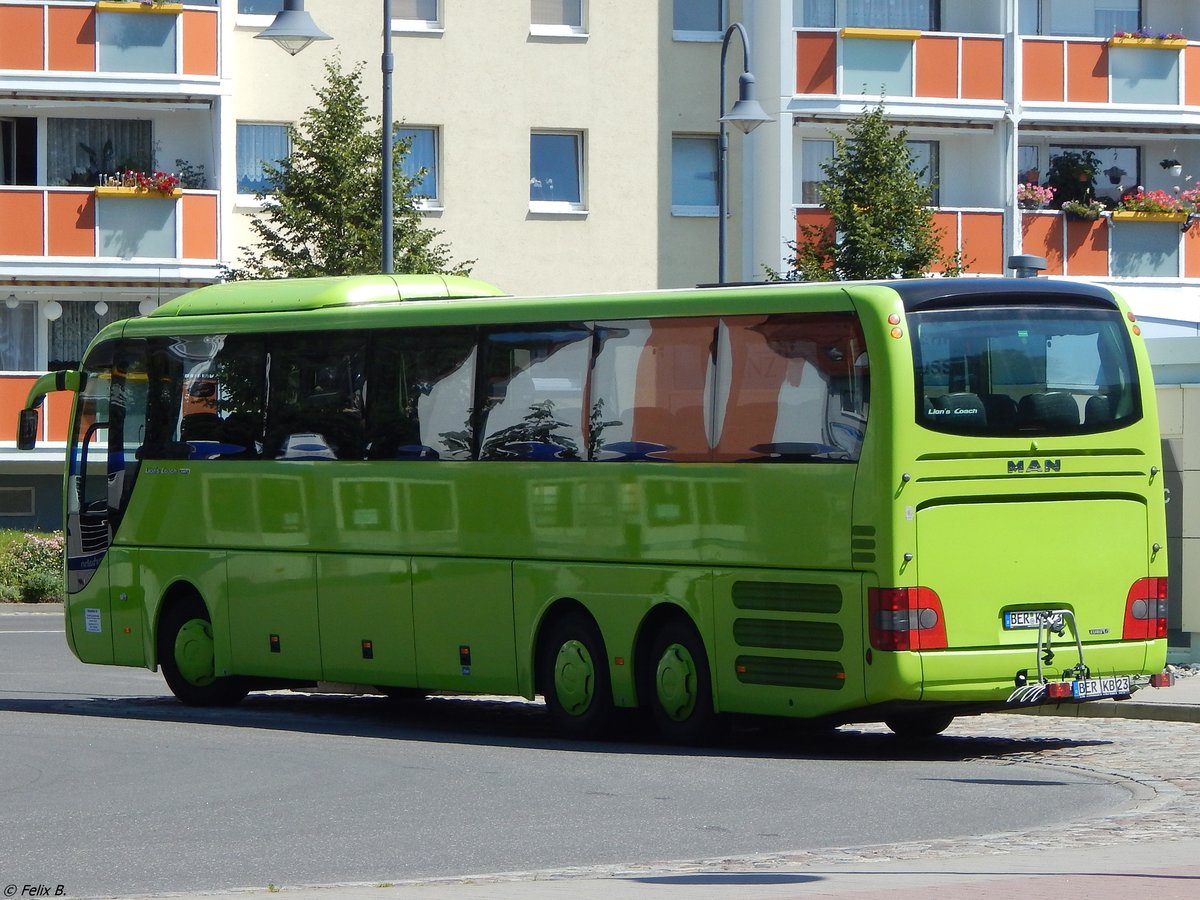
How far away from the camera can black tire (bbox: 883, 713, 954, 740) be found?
17547 millimetres

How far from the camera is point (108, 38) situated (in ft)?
137

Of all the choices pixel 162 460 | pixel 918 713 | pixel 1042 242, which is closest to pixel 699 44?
pixel 1042 242

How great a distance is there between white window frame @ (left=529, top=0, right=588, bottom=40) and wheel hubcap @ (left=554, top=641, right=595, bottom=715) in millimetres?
27552

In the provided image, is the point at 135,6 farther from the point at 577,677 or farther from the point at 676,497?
the point at 676,497

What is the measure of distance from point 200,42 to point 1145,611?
2877cm

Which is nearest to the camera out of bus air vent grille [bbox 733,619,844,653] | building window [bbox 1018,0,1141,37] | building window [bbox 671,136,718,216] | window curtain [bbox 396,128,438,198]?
bus air vent grille [bbox 733,619,844,653]

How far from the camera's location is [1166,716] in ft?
60.2

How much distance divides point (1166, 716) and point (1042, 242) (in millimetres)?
26692

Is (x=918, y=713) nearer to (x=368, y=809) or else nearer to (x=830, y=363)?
(x=830, y=363)

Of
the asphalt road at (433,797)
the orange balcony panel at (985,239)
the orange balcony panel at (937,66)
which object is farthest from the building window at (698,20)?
the asphalt road at (433,797)

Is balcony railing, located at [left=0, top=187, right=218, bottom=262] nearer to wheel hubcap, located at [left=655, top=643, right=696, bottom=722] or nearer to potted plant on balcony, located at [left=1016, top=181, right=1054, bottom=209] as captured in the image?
potted plant on balcony, located at [left=1016, top=181, right=1054, bottom=209]

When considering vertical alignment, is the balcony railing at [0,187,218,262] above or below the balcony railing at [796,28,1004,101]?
below

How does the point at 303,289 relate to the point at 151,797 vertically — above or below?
above

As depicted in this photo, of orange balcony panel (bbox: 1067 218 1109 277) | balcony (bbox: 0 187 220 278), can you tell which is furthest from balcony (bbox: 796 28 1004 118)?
balcony (bbox: 0 187 220 278)
